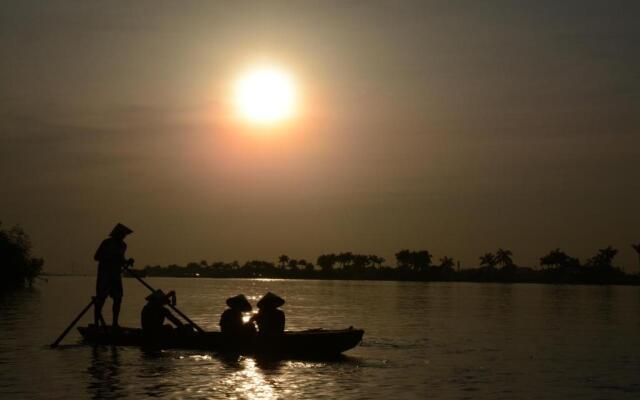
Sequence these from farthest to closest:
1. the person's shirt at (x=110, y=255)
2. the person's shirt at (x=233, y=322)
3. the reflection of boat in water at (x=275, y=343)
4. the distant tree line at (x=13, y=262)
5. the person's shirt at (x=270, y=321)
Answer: the distant tree line at (x=13, y=262)
the person's shirt at (x=110, y=255)
the person's shirt at (x=233, y=322)
the person's shirt at (x=270, y=321)
the reflection of boat in water at (x=275, y=343)

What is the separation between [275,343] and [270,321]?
0.65 m

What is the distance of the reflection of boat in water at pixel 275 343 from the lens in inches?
907

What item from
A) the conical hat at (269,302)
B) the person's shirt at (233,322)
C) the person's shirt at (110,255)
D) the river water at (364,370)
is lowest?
the river water at (364,370)

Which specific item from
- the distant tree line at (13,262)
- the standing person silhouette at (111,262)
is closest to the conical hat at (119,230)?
the standing person silhouette at (111,262)

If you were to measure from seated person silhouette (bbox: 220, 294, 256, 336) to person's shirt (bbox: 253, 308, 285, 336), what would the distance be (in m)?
0.31

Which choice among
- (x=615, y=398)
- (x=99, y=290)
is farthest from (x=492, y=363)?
(x=99, y=290)

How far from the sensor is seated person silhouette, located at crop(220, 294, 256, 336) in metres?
23.4

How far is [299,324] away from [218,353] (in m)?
14.1

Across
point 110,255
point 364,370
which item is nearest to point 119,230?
point 110,255

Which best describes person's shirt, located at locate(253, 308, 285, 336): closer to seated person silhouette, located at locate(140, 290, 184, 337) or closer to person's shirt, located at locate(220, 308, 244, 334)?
person's shirt, located at locate(220, 308, 244, 334)

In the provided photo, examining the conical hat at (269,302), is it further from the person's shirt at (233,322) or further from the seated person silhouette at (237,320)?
the person's shirt at (233,322)

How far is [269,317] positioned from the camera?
2320 centimetres

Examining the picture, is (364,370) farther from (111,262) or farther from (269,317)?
(111,262)

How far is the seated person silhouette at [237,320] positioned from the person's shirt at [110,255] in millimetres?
3764
